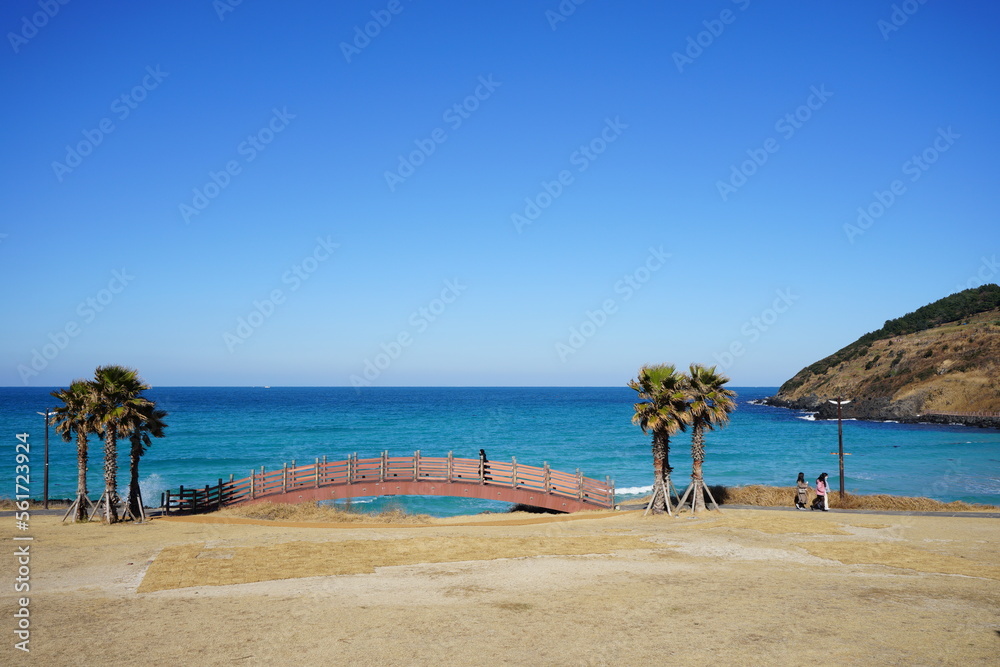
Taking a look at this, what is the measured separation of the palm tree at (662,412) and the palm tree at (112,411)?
20401mm

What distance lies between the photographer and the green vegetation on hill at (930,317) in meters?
146

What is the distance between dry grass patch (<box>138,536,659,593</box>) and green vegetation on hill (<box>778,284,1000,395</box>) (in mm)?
144318

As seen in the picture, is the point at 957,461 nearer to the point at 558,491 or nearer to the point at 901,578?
the point at 558,491

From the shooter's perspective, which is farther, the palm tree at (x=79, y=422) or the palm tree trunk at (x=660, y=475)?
the palm tree trunk at (x=660, y=475)

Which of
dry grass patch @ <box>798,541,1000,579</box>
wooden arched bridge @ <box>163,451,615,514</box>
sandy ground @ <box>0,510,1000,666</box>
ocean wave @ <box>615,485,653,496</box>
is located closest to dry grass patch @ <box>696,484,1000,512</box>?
sandy ground @ <box>0,510,1000,666</box>

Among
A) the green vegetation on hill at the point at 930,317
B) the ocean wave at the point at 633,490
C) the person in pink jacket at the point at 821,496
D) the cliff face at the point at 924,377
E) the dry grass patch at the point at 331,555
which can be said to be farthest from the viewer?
the green vegetation on hill at the point at 930,317

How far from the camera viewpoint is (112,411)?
28156 mm

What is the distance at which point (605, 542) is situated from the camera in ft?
72.7

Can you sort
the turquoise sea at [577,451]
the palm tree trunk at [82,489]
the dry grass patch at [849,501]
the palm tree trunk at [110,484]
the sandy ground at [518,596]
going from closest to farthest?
the sandy ground at [518,596] < the palm tree trunk at [110,484] < the palm tree trunk at [82,489] < the dry grass patch at [849,501] < the turquoise sea at [577,451]

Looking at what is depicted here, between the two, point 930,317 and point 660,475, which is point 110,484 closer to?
point 660,475

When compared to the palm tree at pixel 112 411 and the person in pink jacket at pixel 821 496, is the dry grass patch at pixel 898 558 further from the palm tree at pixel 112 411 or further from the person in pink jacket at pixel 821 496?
the palm tree at pixel 112 411

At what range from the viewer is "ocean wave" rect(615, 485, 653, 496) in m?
44.7

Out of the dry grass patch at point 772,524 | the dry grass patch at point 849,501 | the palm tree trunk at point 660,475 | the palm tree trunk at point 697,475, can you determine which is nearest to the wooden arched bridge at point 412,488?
the palm tree trunk at point 660,475
